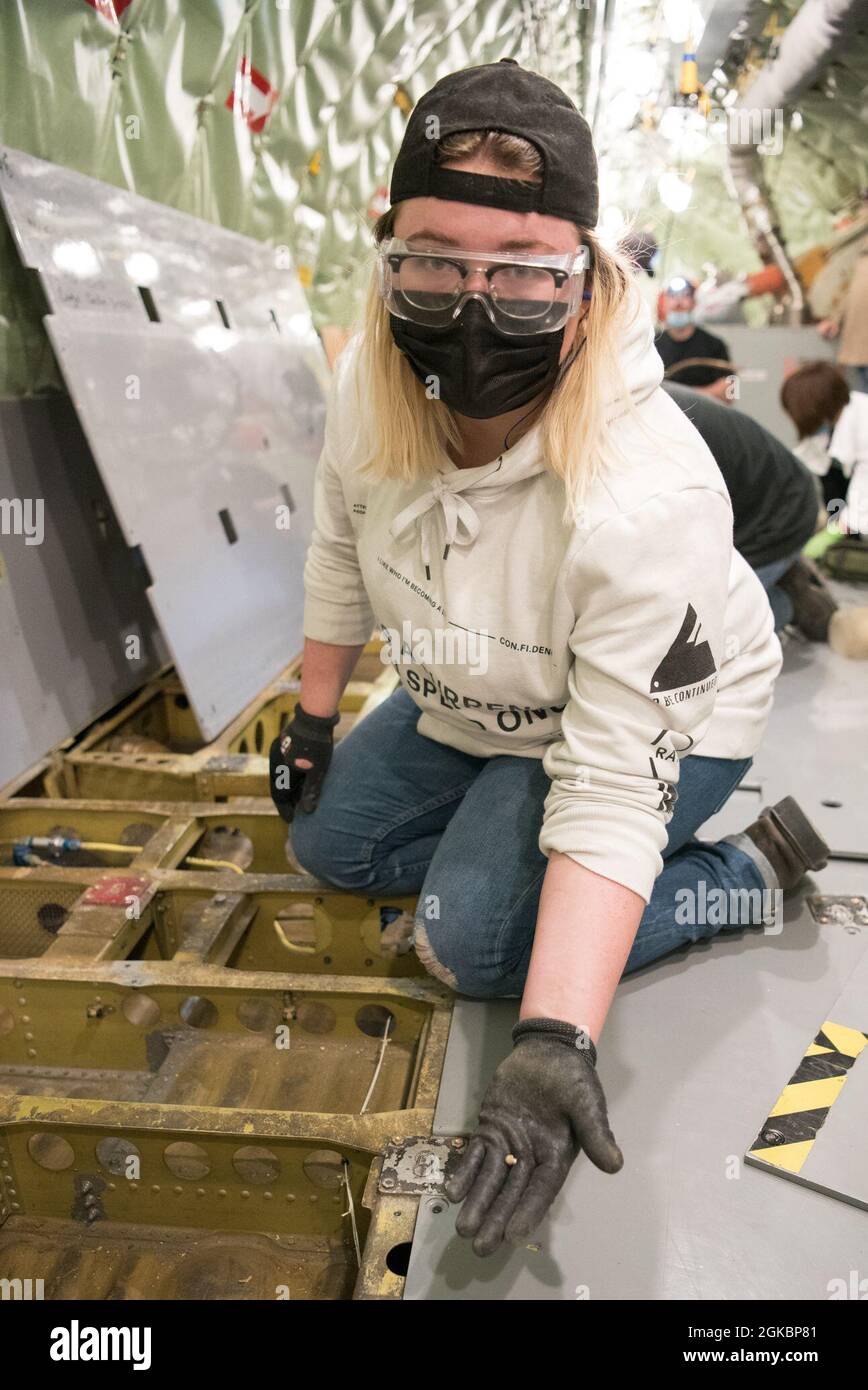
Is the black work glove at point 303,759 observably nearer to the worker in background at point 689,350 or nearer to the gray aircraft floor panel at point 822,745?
the gray aircraft floor panel at point 822,745

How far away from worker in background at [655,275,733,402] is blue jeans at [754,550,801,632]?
149cm

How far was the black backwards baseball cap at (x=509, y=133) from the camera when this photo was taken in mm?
1271

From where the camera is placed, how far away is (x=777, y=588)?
3.70m

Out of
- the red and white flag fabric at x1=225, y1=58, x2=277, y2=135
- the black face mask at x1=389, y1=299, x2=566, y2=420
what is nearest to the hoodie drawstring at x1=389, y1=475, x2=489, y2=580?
the black face mask at x1=389, y1=299, x2=566, y2=420

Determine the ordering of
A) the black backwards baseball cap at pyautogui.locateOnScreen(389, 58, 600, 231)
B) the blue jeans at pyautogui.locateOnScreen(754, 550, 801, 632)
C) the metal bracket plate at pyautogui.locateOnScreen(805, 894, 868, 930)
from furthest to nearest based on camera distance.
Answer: the blue jeans at pyautogui.locateOnScreen(754, 550, 801, 632), the metal bracket plate at pyautogui.locateOnScreen(805, 894, 868, 930), the black backwards baseball cap at pyautogui.locateOnScreen(389, 58, 600, 231)

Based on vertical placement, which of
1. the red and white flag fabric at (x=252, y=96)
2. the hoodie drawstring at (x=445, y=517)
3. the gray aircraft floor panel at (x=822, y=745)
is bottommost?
the gray aircraft floor panel at (x=822, y=745)

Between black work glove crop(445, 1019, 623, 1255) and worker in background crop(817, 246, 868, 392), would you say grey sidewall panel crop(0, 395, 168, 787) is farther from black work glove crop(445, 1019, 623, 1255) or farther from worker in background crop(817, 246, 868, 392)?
worker in background crop(817, 246, 868, 392)

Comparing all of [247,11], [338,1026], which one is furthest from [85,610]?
[247,11]

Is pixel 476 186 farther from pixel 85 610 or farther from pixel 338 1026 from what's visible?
pixel 85 610

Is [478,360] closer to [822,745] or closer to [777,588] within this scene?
[822,745]

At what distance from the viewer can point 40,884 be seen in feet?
6.89

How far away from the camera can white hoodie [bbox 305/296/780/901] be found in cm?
137

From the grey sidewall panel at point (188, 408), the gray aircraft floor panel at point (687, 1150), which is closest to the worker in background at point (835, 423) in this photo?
the grey sidewall panel at point (188, 408)
